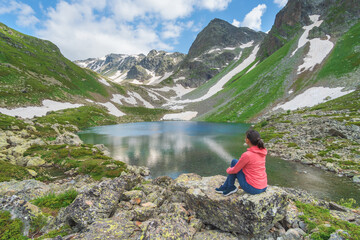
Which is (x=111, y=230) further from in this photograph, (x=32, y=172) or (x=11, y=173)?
(x=32, y=172)

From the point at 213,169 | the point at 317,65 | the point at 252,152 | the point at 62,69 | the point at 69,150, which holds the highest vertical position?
the point at 62,69

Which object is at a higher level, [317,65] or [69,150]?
[317,65]

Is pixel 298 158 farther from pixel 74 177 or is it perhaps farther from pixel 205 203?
pixel 74 177

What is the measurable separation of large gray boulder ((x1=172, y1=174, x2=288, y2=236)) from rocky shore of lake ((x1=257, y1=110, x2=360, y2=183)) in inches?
740

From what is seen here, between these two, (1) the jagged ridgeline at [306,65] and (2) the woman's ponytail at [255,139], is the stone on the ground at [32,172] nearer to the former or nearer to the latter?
(2) the woman's ponytail at [255,139]

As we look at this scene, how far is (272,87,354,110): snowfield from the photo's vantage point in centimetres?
6087

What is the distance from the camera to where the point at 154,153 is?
1359 inches

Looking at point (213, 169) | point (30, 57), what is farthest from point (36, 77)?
point (213, 169)

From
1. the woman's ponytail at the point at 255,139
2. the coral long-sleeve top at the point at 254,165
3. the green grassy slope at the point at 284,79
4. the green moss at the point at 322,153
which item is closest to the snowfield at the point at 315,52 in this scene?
the green grassy slope at the point at 284,79

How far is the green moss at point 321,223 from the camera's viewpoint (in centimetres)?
592

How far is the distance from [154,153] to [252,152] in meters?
29.5

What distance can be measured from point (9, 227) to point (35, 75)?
13097 centimetres

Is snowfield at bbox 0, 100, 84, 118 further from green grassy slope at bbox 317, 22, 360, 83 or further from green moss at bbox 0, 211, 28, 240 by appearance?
green grassy slope at bbox 317, 22, 360, 83

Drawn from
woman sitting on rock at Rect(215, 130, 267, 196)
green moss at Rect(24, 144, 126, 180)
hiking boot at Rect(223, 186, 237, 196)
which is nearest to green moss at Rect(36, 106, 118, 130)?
green moss at Rect(24, 144, 126, 180)
